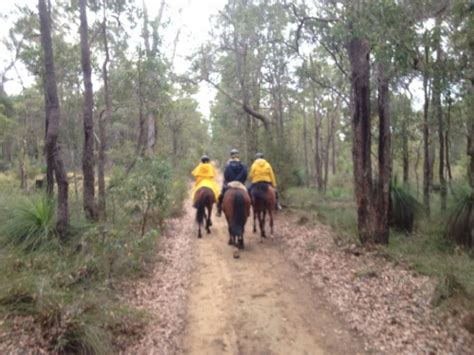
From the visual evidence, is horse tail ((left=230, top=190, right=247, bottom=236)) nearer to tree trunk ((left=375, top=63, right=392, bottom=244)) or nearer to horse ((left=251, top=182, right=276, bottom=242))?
horse ((left=251, top=182, right=276, bottom=242))

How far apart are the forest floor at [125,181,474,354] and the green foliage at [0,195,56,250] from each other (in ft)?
6.02

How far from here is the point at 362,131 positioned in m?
8.49

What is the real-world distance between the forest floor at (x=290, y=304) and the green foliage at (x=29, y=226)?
6.02 ft

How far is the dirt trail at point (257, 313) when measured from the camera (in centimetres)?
493

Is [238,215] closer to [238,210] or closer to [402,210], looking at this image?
[238,210]

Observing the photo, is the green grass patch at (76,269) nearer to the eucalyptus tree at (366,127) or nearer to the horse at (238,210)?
the horse at (238,210)

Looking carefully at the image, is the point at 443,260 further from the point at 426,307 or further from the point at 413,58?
the point at 413,58

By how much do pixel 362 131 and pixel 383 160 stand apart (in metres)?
0.77

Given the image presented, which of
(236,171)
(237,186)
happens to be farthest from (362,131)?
(236,171)

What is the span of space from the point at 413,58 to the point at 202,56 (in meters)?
12.8

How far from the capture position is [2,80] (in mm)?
20297

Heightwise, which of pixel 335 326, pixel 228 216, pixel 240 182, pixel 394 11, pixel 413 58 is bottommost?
pixel 335 326

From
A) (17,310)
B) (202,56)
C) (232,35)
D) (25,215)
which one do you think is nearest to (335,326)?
(17,310)

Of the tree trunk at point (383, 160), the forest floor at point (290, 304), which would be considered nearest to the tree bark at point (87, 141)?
the forest floor at point (290, 304)
